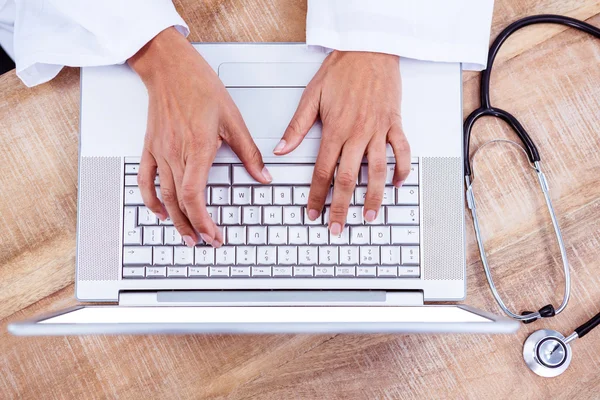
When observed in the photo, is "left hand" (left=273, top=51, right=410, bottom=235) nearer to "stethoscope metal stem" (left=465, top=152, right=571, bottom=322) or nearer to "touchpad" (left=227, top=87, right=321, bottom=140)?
"touchpad" (left=227, top=87, right=321, bottom=140)

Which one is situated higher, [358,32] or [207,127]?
[358,32]

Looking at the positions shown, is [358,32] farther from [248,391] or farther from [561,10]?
[248,391]

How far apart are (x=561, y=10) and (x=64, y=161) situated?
0.77 metres

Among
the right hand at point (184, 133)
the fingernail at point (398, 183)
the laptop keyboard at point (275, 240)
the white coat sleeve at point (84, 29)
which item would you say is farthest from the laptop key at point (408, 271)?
the white coat sleeve at point (84, 29)

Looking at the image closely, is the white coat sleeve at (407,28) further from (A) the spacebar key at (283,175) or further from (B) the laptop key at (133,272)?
(B) the laptop key at (133,272)

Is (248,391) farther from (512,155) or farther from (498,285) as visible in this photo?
(512,155)

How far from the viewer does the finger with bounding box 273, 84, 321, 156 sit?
628mm

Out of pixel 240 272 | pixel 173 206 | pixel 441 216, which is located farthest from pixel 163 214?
pixel 441 216

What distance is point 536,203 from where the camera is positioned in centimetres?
71

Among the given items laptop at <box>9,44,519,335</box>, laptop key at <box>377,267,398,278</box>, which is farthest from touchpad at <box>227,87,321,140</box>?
laptop key at <box>377,267,398,278</box>

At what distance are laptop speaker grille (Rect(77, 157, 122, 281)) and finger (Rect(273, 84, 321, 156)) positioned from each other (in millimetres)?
221

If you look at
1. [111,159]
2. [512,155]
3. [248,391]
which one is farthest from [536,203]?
[111,159]

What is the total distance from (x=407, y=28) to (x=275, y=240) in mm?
332

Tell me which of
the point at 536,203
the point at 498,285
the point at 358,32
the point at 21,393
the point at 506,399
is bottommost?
Result: the point at 21,393
